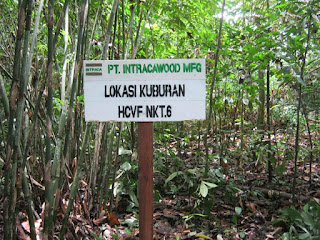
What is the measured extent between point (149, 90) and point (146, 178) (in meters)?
0.40

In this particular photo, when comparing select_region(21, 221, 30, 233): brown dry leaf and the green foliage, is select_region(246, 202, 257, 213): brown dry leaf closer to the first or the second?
the green foliage

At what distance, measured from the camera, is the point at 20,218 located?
1.81 m

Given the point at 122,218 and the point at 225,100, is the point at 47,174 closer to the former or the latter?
the point at 122,218

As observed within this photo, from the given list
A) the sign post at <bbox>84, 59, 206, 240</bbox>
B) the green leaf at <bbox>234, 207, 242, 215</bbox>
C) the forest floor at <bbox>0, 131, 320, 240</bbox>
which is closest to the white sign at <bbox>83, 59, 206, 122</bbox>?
the sign post at <bbox>84, 59, 206, 240</bbox>

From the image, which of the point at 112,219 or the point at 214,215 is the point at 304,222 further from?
the point at 112,219

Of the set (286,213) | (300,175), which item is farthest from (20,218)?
Result: (300,175)

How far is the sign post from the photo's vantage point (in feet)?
4.25

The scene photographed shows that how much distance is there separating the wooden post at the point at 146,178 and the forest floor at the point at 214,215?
550mm

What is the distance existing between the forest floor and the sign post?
2.72 ft

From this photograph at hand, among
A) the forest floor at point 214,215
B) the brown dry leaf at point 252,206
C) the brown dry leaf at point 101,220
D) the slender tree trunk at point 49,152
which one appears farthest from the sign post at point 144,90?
the brown dry leaf at point 252,206

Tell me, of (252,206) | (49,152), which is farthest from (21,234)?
(252,206)

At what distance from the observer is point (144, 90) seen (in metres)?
1.30

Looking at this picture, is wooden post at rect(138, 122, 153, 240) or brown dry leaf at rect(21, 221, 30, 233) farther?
brown dry leaf at rect(21, 221, 30, 233)

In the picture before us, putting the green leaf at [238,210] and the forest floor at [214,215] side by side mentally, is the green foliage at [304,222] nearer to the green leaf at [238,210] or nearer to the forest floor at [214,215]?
the forest floor at [214,215]
